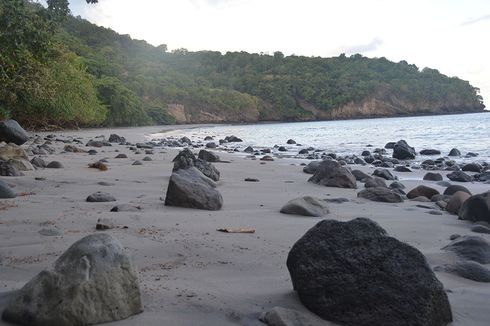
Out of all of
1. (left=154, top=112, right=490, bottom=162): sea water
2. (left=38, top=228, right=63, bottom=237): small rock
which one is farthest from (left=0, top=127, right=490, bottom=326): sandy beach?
(left=154, top=112, right=490, bottom=162): sea water

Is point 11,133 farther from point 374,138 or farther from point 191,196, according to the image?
point 374,138

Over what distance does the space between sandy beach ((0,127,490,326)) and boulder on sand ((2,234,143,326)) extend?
75 millimetres

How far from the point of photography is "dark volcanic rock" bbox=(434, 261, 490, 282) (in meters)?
2.70

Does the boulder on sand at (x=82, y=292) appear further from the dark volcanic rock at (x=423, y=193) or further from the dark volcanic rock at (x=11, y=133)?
the dark volcanic rock at (x=11, y=133)

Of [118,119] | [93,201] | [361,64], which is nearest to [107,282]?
[93,201]

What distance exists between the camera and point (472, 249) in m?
3.14

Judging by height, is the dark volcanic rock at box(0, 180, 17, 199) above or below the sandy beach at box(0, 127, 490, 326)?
above

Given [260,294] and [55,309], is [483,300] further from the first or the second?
[55,309]

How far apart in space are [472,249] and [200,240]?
5.96ft

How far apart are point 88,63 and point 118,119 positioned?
699 centimetres

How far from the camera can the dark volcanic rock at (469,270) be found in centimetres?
270

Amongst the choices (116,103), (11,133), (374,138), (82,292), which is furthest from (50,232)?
(116,103)

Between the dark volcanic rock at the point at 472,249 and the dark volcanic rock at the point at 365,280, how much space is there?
1162mm

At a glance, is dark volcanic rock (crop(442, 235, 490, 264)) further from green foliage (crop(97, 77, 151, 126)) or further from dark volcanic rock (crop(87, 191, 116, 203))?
green foliage (crop(97, 77, 151, 126))
